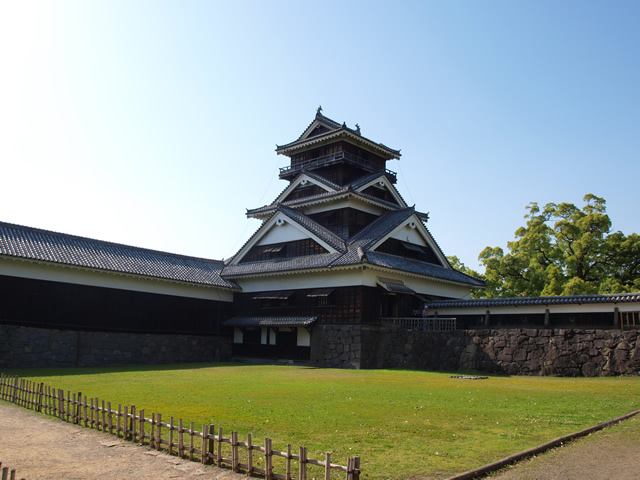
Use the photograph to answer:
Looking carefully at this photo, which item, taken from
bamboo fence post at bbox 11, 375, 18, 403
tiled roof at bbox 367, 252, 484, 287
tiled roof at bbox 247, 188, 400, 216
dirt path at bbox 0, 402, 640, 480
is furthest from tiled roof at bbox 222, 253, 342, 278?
dirt path at bbox 0, 402, 640, 480

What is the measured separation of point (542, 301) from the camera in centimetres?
2694

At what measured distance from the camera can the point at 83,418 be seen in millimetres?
11789

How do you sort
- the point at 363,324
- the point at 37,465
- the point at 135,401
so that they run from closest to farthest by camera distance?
the point at 37,465
the point at 135,401
the point at 363,324

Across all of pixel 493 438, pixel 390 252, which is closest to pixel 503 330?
pixel 390 252

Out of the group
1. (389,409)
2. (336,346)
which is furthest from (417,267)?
(389,409)

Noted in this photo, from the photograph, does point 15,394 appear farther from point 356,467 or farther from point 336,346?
point 336,346

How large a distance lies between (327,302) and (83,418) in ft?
67.9

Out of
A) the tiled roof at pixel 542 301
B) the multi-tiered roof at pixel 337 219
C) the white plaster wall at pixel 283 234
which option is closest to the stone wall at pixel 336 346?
the multi-tiered roof at pixel 337 219

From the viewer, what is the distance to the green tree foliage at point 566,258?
3991cm

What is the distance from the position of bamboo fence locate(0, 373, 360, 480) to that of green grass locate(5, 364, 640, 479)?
839 millimetres

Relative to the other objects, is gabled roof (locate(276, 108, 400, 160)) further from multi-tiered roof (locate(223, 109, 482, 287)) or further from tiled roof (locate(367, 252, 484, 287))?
tiled roof (locate(367, 252, 484, 287))

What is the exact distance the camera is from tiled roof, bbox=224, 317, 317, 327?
31.3 metres

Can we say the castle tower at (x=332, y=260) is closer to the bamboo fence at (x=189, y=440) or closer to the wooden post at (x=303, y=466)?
the bamboo fence at (x=189, y=440)

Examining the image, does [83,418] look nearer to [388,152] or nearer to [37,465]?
[37,465]
